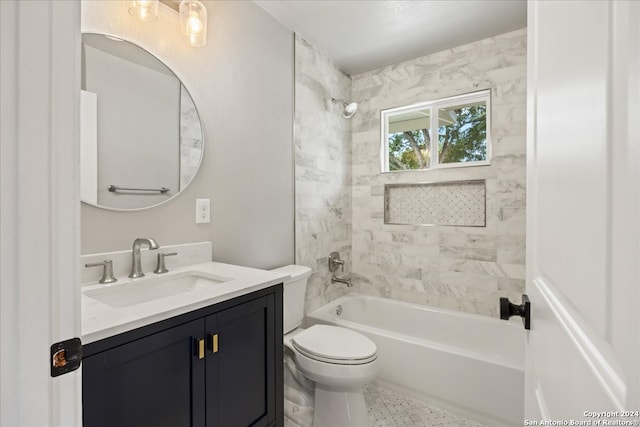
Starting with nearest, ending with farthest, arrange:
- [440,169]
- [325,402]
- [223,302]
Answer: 1. [223,302]
2. [325,402]
3. [440,169]

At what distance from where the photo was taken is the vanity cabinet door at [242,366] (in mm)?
1017

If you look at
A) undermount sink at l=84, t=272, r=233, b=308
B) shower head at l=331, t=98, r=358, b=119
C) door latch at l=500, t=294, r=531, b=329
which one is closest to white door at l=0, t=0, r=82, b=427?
undermount sink at l=84, t=272, r=233, b=308

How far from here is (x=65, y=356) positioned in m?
0.47

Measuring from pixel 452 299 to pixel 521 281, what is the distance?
1.69 ft

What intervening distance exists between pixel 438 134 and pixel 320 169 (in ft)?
3.54

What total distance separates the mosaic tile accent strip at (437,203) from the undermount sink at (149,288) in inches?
72.1

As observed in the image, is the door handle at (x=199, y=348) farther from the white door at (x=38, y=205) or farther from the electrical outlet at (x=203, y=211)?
the electrical outlet at (x=203, y=211)

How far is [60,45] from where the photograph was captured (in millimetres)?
465

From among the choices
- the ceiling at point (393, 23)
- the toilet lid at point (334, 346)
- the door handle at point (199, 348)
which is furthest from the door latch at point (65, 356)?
the ceiling at point (393, 23)

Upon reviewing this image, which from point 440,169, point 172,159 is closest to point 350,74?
point 440,169

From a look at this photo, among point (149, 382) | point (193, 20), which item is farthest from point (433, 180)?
point (149, 382)

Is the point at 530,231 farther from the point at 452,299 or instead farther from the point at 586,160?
the point at 452,299

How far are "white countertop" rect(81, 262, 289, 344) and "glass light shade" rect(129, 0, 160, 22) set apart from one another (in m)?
1.14

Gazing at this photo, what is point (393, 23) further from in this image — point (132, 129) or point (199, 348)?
point (199, 348)
